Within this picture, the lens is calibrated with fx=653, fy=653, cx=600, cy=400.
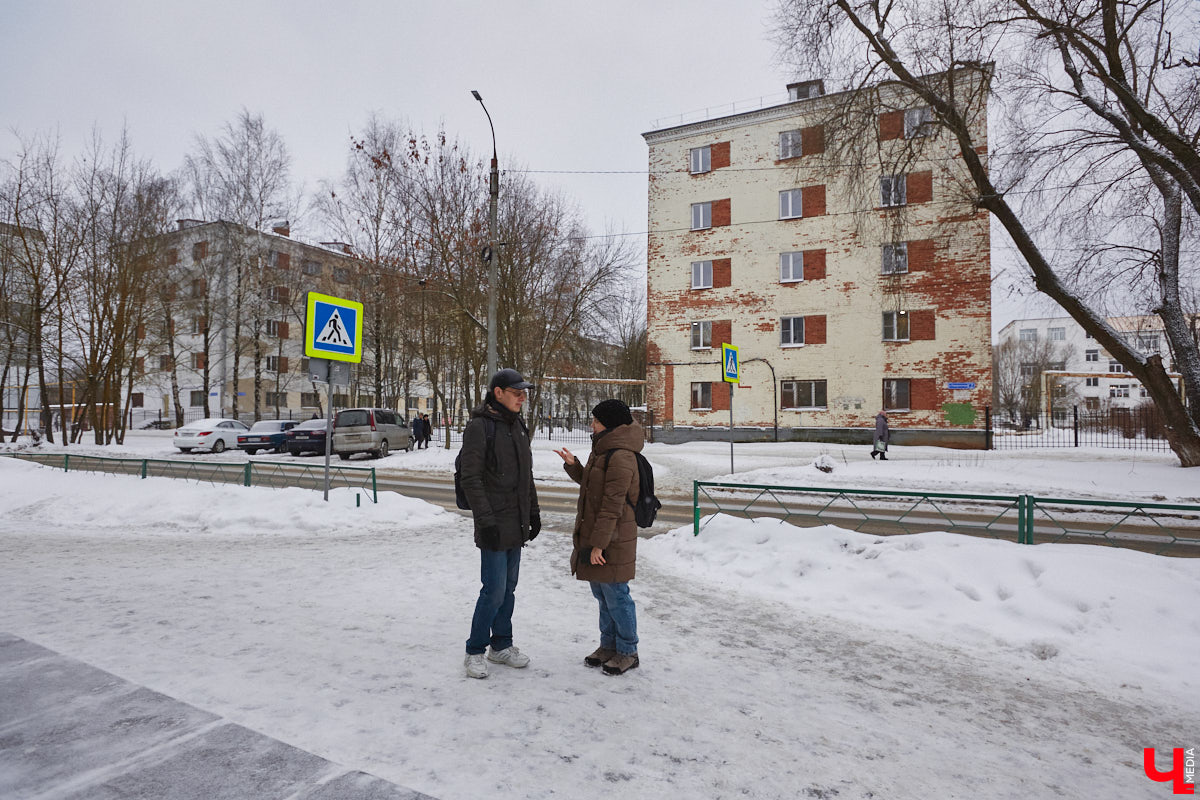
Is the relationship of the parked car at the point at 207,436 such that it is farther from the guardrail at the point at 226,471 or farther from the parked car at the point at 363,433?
the guardrail at the point at 226,471

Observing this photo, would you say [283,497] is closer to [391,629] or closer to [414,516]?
[414,516]

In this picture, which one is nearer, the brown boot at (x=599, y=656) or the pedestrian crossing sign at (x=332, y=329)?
the brown boot at (x=599, y=656)

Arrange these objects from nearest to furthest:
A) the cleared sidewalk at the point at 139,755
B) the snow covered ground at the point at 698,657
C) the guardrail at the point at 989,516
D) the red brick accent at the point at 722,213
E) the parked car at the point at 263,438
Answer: the cleared sidewalk at the point at 139,755 → the snow covered ground at the point at 698,657 → the guardrail at the point at 989,516 → the parked car at the point at 263,438 → the red brick accent at the point at 722,213

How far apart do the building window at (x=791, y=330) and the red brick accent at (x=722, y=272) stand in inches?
129

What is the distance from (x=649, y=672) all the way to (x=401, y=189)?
78.3ft

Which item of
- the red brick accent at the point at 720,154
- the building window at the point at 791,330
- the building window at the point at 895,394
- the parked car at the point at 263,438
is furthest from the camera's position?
the red brick accent at the point at 720,154

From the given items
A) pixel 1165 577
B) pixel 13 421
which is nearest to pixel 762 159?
pixel 1165 577

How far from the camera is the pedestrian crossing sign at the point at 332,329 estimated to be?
9008 millimetres

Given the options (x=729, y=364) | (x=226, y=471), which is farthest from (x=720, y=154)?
(x=226, y=471)

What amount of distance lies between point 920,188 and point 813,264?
211 inches

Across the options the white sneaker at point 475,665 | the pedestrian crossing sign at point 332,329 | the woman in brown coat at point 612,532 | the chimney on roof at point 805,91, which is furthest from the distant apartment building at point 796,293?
the white sneaker at point 475,665

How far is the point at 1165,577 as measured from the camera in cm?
514

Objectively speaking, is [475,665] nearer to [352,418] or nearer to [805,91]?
[352,418]

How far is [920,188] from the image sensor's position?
93.9ft
